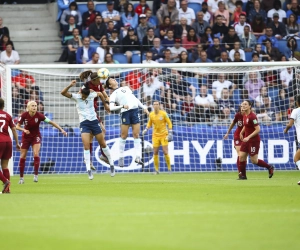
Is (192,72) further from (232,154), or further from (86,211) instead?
(86,211)

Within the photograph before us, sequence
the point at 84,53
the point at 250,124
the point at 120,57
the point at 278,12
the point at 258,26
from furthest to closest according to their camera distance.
Answer: the point at 278,12 → the point at 258,26 → the point at 120,57 → the point at 84,53 → the point at 250,124

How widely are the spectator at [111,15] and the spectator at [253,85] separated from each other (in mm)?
5558

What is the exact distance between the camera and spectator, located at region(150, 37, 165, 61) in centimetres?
2647

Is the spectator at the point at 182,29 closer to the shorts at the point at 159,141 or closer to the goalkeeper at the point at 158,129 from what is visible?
the goalkeeper at the point at 158,129

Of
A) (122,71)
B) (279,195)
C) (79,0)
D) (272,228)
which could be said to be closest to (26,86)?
(122,71)

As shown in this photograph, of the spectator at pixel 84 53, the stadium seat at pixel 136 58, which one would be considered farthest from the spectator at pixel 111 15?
the spectator at pixel 84 53

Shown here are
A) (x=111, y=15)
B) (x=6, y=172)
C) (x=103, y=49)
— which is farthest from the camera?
(x=111, y=15)

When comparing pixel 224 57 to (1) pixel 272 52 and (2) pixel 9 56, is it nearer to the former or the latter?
(1) pixel 272 52

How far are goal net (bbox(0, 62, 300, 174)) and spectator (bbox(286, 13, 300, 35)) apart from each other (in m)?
4.91

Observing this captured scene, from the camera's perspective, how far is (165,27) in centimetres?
2781

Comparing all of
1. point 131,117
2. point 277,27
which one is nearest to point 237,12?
point 277,27

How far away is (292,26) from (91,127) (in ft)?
43.6

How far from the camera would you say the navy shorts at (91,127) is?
1825 centimetres

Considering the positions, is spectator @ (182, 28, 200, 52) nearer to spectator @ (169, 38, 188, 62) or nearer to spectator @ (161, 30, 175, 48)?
spectator @ (169, 38, 188, 62)
